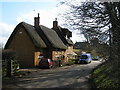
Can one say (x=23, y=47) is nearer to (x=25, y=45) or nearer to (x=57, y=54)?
(x=25, y=45)

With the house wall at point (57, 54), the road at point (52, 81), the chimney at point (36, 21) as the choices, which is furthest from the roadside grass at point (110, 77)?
the chimney at point (36, 21)

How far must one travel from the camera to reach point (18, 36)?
109 feet

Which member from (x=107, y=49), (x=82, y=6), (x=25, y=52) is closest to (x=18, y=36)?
(x=25, y=52)

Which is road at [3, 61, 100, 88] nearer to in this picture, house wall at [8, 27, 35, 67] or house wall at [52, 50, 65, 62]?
house wall at [8, 27, 35, 67]

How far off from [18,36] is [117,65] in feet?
92.3

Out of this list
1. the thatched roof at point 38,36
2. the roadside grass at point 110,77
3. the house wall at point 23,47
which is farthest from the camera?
the thatched roof at point 38,36

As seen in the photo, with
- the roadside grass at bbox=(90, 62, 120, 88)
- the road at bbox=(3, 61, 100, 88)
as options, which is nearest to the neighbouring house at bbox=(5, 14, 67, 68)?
the road at bbox=(3, 61, 100, 88)

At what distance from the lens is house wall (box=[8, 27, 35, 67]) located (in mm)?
31906

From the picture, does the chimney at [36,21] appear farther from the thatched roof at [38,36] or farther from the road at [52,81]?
the road at [52,81]

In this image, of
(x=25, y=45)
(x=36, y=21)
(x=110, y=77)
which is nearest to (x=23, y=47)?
(x=25, y=45)

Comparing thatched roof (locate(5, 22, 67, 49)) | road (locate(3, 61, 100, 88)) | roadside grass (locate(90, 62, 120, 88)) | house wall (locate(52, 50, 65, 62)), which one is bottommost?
road (locate(3, 61, 100, 88))

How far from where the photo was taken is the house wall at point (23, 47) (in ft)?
105

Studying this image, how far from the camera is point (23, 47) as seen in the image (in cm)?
3275

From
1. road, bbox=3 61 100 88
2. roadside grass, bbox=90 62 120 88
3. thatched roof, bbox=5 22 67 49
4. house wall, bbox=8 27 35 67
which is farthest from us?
thatched roof, bbox=5 22 67 49
